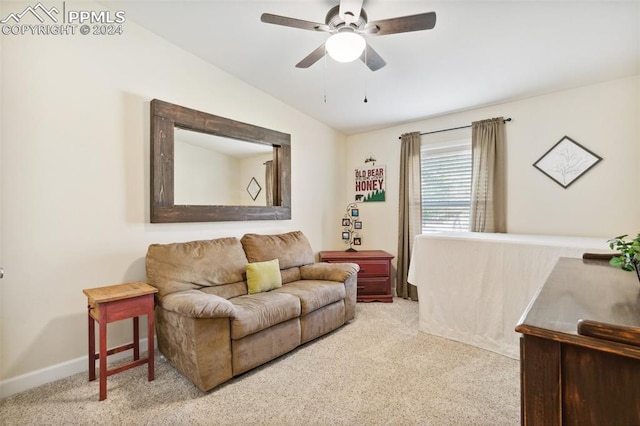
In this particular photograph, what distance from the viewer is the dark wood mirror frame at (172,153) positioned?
2525 millimetres

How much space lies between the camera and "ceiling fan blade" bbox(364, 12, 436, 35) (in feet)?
5.71

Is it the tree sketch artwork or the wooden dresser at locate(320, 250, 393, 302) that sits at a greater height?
the tree sketch artwork

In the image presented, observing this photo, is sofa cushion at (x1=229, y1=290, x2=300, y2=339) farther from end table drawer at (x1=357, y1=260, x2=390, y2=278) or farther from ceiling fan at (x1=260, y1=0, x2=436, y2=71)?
ceiling fan at (x1=260, y1=0, x2=436, y2=71)

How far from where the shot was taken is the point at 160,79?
8.56ft

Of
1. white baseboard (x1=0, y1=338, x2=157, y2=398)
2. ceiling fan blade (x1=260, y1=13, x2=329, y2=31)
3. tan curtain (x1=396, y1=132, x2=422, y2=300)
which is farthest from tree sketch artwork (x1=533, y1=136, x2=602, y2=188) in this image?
white baseboard (x1=0, y1=338, x2=157, y2=398)

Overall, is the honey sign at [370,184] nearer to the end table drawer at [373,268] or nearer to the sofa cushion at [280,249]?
the end table drawer at [373,268]

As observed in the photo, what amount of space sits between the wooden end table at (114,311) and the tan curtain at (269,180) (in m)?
1.69

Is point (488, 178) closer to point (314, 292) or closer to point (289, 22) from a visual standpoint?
point (314, 292)

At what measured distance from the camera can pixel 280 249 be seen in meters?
3.16

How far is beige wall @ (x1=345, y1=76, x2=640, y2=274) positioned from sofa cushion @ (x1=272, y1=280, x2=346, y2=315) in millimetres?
2183

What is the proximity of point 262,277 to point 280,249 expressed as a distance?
486 mm

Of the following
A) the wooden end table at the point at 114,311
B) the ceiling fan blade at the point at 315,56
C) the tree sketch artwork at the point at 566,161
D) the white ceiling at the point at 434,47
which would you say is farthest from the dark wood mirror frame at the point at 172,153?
the tree sketch artwork at the point at 566,161

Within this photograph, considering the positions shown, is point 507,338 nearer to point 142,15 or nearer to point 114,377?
point 114,377

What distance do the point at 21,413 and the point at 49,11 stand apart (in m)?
2.65
